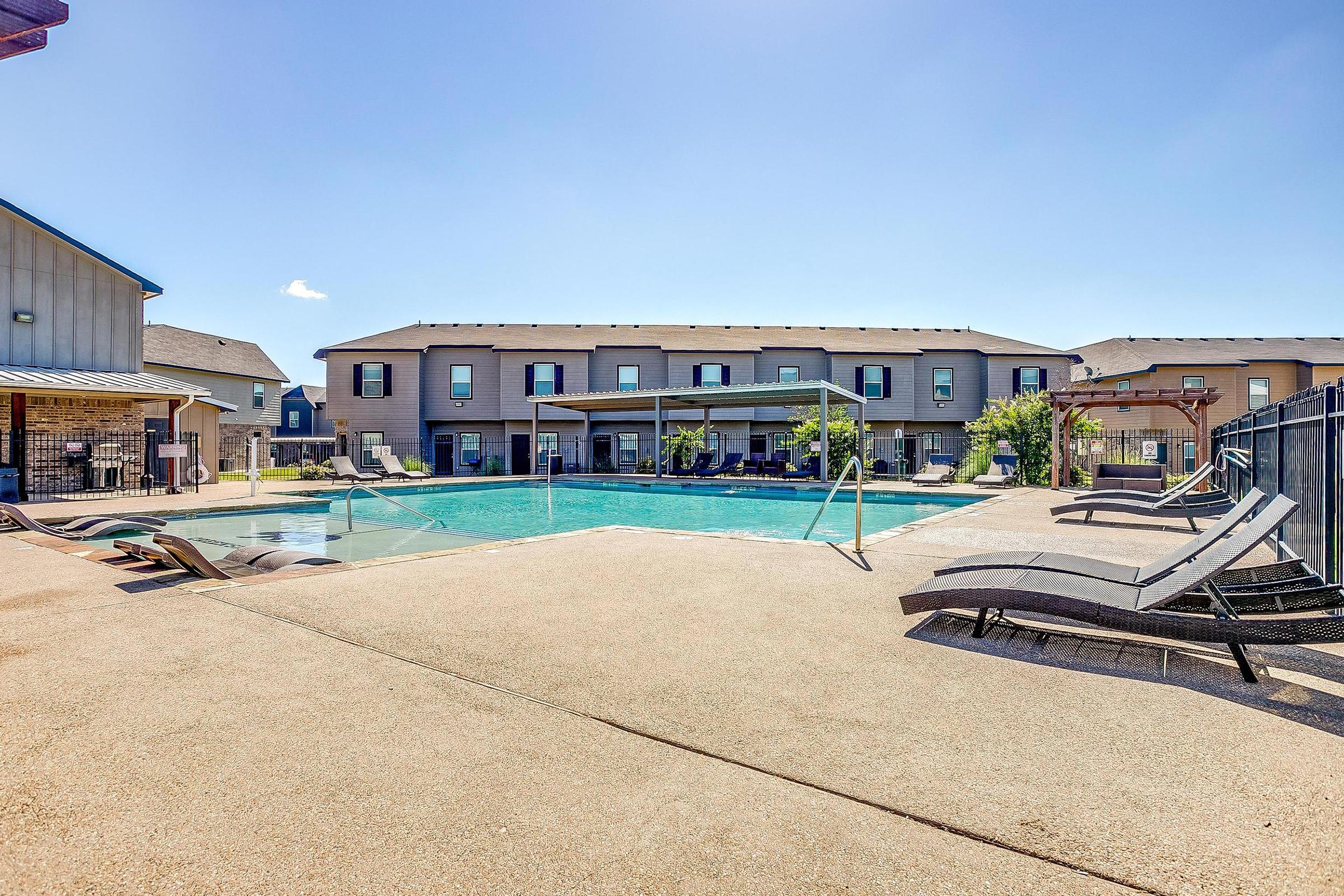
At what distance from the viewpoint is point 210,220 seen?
15.2 metres

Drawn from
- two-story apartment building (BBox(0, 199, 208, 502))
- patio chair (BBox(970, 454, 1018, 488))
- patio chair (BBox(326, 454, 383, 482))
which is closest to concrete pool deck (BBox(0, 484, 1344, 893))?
patio chair (BBox(970, 454, 1018, 488))

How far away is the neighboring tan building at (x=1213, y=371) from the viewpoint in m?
29.0

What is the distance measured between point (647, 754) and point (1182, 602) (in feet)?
10.5

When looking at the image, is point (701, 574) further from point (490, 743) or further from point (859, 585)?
point (490, 743)

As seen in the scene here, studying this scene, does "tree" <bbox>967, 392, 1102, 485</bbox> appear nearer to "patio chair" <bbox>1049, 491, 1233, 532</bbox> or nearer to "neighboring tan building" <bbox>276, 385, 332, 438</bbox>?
"patio chair" <bbox>1049, 491, 1233, 532</bbox>

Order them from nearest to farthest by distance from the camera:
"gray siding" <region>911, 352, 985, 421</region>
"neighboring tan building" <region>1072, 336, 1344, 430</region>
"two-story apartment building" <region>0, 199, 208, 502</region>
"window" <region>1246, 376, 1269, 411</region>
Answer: "two-story apartment building" <region>0, 199, 208, 502</region>, "gray siding" <region>911, 352, 985, 421</region>, "neighboring tan building" <region>1072, 336, 1344, 430</region>, "window" <region>1246, 376, 1269, 411</region>

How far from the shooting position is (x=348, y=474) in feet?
65.4

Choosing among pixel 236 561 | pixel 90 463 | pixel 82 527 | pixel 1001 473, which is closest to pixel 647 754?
pixel 236 561

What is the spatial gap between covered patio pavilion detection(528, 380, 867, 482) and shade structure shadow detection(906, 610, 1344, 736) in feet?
45.8

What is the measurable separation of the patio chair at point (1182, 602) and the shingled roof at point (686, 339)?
2499cm

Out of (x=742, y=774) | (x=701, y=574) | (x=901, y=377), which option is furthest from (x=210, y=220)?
(x=901, y=377)

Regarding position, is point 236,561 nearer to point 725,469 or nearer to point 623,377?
point 725,469

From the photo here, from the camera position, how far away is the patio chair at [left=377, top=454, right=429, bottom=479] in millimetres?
21172

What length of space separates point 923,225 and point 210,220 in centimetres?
1691
